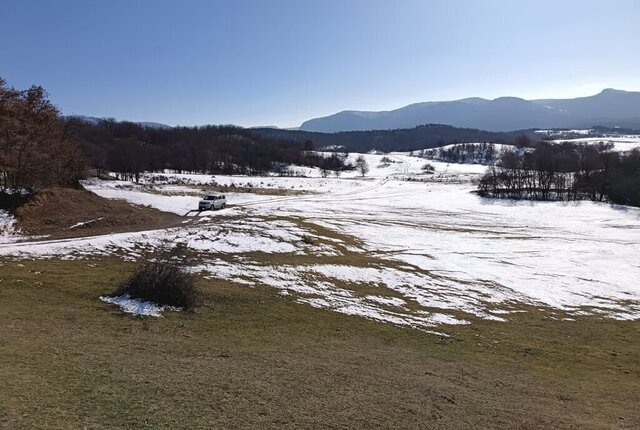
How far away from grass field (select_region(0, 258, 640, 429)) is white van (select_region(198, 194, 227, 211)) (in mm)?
27858

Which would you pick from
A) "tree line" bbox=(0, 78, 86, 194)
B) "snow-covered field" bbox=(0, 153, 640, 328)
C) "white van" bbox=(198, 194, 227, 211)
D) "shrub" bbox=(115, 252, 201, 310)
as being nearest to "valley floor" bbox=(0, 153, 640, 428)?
"snow-covered field" bbox=(0, 153, 640, 328)

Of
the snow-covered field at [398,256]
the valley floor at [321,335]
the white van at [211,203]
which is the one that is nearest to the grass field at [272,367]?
the valley floor at [321,335]

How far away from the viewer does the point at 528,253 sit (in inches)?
1758

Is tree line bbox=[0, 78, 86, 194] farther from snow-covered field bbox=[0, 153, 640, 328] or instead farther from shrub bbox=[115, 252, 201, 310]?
shrub bbox=[115, 252, 201, 310]

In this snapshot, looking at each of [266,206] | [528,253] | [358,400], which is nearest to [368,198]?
[266,206]

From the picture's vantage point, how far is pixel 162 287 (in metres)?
18.3

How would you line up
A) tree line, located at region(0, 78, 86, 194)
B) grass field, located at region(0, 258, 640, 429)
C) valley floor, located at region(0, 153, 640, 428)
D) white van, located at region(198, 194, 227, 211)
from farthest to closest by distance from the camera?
white van, located at region(198, 194, 227, 211) < tree line, located at region(0, 78, 86, 194) < valley floor, located at region(0, 153, 640, 428) < grass field, located at region(0, 258, 640, 429)

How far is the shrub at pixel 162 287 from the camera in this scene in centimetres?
1825

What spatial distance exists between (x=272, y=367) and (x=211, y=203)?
136ft

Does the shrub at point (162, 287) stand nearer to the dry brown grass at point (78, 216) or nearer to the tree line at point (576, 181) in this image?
the dry brown grass at point (78, 216)

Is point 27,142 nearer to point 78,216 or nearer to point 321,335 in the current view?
point 78,216

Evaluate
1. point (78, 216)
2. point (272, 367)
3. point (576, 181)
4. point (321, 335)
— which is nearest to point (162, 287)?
point (321, 335)

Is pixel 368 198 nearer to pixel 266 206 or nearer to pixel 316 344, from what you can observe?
pixel 266 206

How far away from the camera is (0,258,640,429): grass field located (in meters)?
8.53
